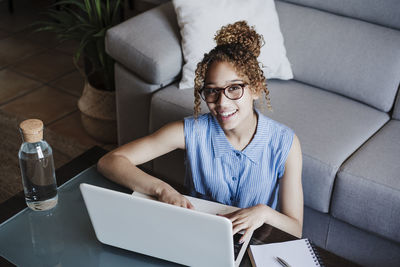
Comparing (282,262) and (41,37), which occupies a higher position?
(282,262)

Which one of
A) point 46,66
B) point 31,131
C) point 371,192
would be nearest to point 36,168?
point 31,131

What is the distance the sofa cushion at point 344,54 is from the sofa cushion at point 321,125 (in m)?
0.05

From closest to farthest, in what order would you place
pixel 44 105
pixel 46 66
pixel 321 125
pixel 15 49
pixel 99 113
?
pixel 321 125
pixel 99 113
pixel 44 105
pixel 46 66
pixel 15 49

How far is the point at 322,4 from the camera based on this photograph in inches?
88.4

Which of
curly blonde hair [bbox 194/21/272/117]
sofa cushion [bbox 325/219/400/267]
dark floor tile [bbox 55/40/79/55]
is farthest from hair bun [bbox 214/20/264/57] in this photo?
dark floor tile [bbox 55/40/79/55]

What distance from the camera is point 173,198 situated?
4.22 feet

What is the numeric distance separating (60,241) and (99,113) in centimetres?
130

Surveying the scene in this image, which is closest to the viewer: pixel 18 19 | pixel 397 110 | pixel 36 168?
pixel 36 168

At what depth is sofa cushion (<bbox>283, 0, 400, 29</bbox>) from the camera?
2088mm

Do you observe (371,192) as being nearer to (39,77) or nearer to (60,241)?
(60,241)

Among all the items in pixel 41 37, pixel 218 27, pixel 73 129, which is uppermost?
pixel 218 27

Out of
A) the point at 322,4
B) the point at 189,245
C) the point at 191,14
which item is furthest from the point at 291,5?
the point at 189,245

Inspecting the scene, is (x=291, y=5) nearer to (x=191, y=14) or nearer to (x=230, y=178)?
(x=191, y=14)

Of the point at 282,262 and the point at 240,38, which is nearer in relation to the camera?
the point at 282,262
